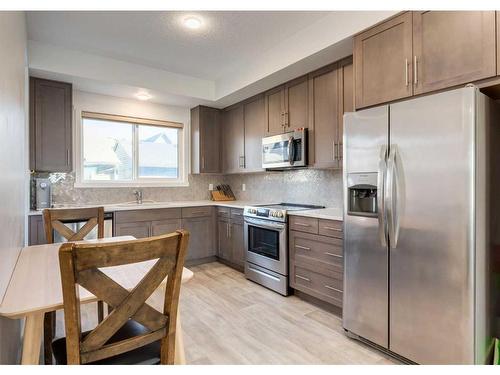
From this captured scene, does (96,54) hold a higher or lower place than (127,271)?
higher

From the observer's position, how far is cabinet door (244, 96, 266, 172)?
3.75m

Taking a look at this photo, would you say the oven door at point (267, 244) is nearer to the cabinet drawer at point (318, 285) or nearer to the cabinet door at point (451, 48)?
the cabinet drawer at point (318, 285)

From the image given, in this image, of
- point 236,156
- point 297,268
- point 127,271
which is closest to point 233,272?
point 297,268

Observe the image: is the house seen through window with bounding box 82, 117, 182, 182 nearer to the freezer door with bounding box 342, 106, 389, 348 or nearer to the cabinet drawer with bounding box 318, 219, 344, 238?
the cabinet drawer with bounding box 318, 219, 344, 238

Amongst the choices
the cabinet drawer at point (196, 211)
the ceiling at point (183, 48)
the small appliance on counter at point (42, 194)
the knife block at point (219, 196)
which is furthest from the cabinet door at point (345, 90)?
the small appliance on counter at point (42, 194)

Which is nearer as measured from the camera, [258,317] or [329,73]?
[258,317]

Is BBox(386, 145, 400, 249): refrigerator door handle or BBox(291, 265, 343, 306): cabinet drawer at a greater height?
BBox(386, 145, 400, 249): refrigerator door handle

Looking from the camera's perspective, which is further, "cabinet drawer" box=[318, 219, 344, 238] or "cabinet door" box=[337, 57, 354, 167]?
"cabinet door" box=[337, 57, 354, 167]

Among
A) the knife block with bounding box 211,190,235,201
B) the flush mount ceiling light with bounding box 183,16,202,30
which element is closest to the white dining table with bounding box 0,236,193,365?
the flush mount ceiling light with bounding box 183,16,202,30

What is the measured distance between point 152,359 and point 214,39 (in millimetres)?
2763

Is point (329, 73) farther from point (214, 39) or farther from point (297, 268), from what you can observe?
point (297, 268)

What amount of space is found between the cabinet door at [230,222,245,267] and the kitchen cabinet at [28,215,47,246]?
6.92 feet

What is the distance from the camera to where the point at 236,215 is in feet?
12.3

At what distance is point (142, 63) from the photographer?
3.45m
